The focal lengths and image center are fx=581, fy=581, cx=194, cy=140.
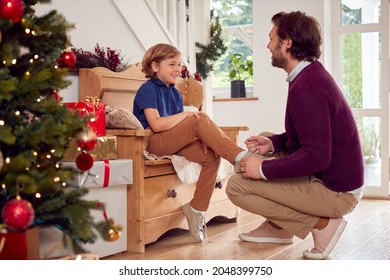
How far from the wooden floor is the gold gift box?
432 mm

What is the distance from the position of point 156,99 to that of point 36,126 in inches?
51.5

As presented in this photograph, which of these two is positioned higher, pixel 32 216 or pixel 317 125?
pixel 317 125

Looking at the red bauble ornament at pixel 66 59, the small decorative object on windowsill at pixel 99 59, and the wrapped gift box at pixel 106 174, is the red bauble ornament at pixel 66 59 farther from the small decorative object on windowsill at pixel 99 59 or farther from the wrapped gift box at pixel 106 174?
the small decorative object on windowsill at pixel 99 59

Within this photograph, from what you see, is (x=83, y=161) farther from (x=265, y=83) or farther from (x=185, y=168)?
(x=265, y=83)

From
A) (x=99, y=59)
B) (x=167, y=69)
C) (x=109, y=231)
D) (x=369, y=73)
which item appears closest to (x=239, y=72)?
(x=369, y=73)

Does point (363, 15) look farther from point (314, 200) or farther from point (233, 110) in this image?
point (314, 200)

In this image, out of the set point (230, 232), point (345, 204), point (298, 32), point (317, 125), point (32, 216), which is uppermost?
point (298, 32)

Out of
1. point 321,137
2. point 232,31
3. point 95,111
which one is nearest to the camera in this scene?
point 321,137

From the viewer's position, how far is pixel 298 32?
2.43m

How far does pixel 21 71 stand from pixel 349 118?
A: 51.5 inches

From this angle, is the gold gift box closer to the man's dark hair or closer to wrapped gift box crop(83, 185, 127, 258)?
wrapped gift box crop(83, 185, 127, 258)

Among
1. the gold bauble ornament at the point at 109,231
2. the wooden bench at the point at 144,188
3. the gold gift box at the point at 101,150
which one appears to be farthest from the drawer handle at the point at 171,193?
the gold bauble ornament at the point at 109,231

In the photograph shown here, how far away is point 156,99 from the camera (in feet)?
9.36

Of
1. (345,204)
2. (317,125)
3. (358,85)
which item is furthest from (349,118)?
(358,85)
